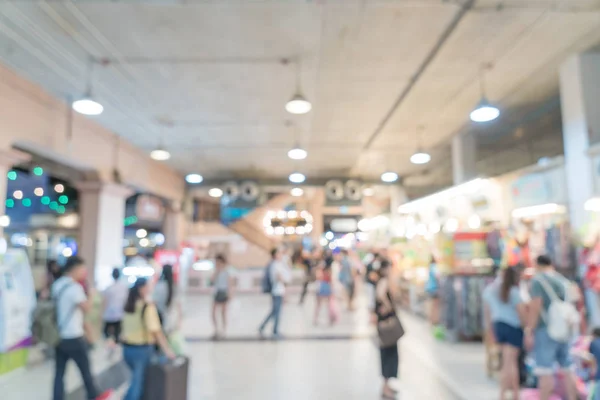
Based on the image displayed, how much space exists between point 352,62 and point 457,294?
409 cm

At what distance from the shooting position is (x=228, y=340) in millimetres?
8039

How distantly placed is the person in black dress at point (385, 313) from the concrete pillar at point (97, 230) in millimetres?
6963

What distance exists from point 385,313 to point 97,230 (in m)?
7.33

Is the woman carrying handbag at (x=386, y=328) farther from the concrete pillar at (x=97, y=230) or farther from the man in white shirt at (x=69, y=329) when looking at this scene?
the concrete pillar at (x=97, y=230)

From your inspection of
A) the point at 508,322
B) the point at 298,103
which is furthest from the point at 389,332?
the point at 298,103

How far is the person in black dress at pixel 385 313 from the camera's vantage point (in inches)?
195

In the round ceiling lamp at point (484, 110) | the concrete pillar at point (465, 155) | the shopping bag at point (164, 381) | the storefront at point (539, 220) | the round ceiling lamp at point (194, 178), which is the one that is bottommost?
the shopping bag at point (164, 381)

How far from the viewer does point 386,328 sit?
15.9 ft

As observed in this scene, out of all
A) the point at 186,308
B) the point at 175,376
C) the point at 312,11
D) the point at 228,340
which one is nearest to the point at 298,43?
the point at 312,11

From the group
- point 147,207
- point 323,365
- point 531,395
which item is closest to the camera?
point 531,395

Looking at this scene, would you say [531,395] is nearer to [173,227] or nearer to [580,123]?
[580,123]

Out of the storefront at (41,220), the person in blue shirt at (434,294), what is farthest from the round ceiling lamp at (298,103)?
the storefront at (41,220)

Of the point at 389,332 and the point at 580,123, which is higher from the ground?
the point at 580,123

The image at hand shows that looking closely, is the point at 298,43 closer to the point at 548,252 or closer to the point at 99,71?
the point at 99,71
